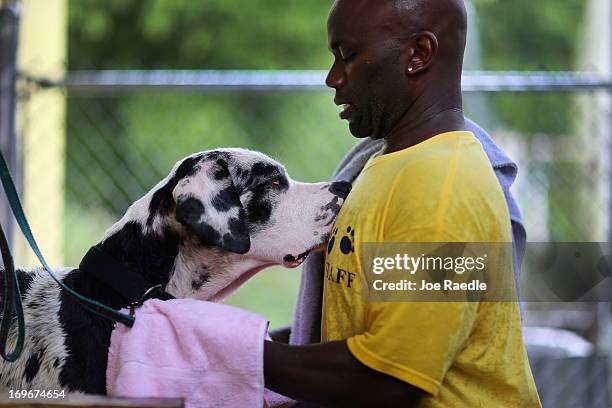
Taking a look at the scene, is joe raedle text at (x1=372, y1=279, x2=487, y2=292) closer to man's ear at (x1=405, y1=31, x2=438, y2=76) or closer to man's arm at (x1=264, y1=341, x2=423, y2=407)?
man's arm at (x1=264, y1=341, x2=423, y2=407)

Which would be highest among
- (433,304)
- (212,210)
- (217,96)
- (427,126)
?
(217,96)

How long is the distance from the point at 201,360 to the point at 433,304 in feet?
1.74

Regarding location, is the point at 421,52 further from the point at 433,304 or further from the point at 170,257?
the point at 170,257

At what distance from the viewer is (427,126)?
2.11 m

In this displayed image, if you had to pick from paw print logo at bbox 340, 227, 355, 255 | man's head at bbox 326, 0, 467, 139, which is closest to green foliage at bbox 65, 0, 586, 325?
man's head at bbox 326, 0, 467, 139

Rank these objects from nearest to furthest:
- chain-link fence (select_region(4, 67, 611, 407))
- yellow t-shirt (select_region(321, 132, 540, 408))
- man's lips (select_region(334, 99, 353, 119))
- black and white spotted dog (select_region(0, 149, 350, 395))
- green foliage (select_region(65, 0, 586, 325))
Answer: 1. yellow t-shirt (select_region(321, 132, 540, 408))
2. black and white spotted dog (select_region(0, 149, 350, 395))
3. man's lips (select_region(334, 99, 353, 119))
4. chain-link fence (select_region(4, 67, 611, 407))
5. green foliage (select_region(65, 0, 586, 325))

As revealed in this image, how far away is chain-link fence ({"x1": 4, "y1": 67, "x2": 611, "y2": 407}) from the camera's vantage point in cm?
432

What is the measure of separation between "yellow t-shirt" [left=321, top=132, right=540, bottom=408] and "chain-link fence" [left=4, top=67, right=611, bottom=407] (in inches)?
90.0

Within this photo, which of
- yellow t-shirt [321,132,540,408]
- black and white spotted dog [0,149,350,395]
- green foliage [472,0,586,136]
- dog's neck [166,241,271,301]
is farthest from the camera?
green foliage [472,0,586,136]

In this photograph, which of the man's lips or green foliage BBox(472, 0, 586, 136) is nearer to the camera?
the man's lips

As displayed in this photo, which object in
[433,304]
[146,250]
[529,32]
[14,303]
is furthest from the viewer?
[529,32]

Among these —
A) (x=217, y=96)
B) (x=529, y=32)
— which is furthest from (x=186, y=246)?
(x=529, y=32)

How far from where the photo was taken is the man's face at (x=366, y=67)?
6.74ft

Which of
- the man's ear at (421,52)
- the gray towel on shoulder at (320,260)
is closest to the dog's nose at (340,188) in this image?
the gray towel on shoulder at (320,260)
